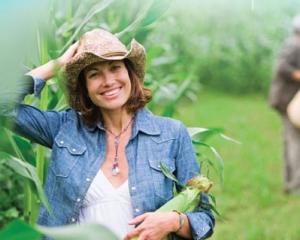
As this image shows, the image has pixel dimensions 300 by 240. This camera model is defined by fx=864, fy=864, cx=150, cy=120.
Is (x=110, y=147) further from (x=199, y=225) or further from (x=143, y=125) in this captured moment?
(x=199, y=225)

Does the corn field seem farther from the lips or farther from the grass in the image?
the grass

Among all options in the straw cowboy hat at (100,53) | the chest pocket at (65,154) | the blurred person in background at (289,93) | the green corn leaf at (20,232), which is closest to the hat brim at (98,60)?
the straw cowboy hat at (100,53)

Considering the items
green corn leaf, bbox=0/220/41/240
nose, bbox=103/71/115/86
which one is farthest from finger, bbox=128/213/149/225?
green corn leaf, bbox=0/220/41/240

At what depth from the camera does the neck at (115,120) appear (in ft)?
4.84

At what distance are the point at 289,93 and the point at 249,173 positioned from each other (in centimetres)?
77

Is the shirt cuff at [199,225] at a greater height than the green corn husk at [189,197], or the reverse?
the green corn husk at [189,197]

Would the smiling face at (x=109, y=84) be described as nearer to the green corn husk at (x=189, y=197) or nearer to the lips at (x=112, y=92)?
the lips at (x=112, y=92)

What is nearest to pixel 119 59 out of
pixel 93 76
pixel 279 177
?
pixel 93 76

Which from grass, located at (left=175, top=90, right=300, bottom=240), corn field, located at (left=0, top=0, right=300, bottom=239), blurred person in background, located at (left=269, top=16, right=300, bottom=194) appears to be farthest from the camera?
blurred person in background, located at (left=269, top=16, right=300, bottom=194)

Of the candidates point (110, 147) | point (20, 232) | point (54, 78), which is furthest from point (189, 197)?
point (20, 232)

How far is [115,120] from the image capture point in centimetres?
148

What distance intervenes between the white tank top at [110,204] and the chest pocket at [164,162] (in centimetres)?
5

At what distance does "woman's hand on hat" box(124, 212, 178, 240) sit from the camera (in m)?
1.37

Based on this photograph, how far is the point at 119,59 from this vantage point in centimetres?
142
